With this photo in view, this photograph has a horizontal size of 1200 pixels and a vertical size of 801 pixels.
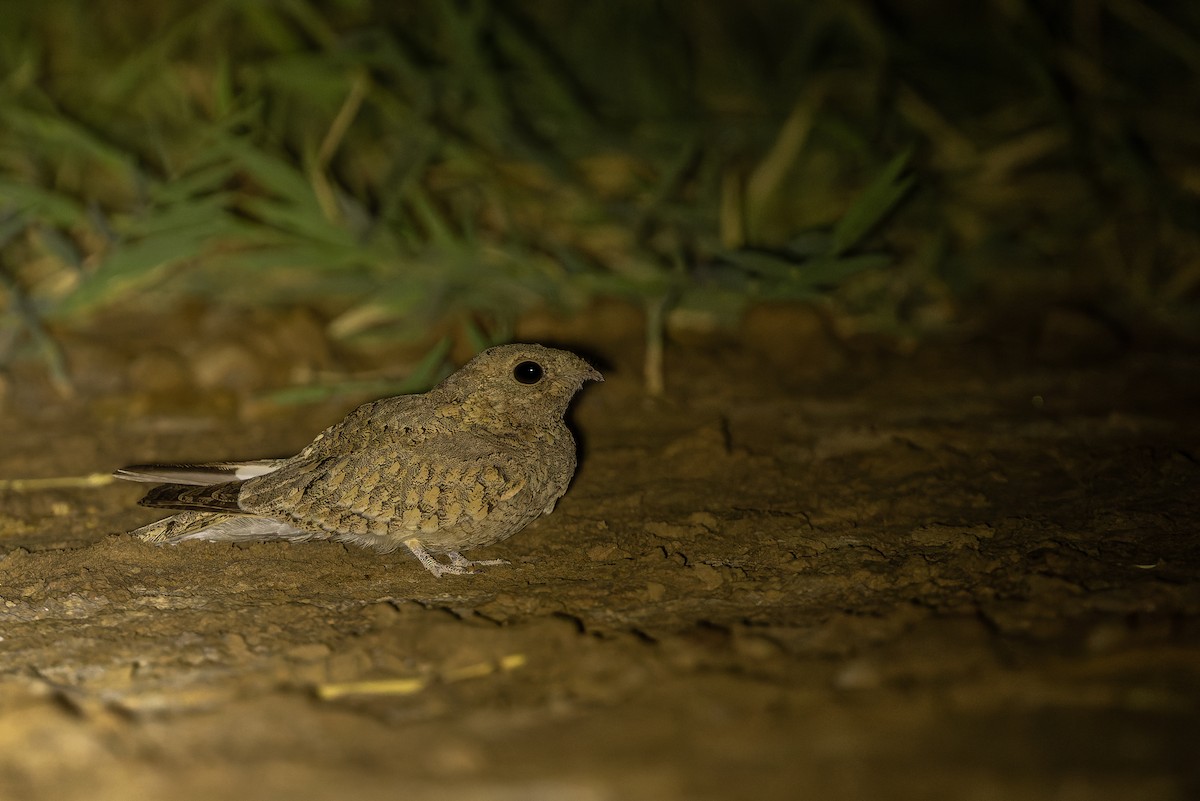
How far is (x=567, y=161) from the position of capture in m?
5.39

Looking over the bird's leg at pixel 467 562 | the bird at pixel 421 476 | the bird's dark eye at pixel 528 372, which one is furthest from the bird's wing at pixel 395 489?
the bird's dark eye at pixel 528 372

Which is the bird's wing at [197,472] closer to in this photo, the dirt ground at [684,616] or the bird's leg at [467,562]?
the dirt ground at [684,616]

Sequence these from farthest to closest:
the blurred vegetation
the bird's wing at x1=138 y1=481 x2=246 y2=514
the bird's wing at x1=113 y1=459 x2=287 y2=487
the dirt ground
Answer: the blurred vegetation → the bird's wing at x1=113 y1=459 x2=287 y2=487 → the bird's wing at x1=138 y1=481 x2=246 y2=514 → the dirt ground

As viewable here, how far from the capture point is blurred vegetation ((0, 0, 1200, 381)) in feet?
15.4

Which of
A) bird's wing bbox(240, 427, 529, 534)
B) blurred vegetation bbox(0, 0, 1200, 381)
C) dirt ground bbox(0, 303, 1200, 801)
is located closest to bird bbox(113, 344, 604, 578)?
bird's wing bbox(240, 427, 529, 534)

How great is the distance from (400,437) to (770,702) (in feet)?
4.74

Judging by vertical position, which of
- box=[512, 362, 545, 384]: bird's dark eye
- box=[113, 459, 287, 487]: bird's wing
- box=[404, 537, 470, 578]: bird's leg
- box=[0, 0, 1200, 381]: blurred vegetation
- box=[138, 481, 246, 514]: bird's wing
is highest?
box=[0, 0, 1200, 381]: blurred vegetation

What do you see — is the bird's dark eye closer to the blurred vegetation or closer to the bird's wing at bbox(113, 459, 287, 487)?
the bird's wing at bbox(113, 459, 287, 487)

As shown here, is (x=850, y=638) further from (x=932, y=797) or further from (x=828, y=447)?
(x=828, y=447)

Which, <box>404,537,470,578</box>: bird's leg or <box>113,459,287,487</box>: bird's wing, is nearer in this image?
<box>404,537,470,578</box>: bird's leg

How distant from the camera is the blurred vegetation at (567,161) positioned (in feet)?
15.4

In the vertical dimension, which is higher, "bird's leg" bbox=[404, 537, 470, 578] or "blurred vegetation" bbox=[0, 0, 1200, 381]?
"blurred vegetation" bbox=[0, 0, 1200, 381]

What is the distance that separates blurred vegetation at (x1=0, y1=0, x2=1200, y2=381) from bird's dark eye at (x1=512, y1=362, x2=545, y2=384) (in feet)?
4.41

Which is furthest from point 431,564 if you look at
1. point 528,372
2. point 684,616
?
point 684,616
